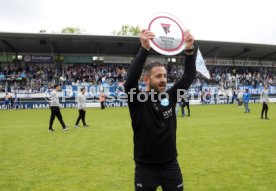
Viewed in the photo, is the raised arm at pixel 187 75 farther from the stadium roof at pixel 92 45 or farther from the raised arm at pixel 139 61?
the stadium roof at pixel 92 45

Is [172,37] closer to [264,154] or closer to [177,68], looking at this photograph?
[264,154]

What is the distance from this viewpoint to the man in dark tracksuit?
3270 millimetres

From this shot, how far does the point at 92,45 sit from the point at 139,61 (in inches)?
1432

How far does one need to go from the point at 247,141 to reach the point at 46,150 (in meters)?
6.41

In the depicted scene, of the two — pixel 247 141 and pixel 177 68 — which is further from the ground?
pixel 177 68

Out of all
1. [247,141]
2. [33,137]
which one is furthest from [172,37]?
[33,137]

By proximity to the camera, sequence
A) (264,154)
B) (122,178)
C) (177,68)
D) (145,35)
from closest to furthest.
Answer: (145,35) → (122,178) → (264,154) → (177,68)

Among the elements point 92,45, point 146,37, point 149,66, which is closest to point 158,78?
point 149,66

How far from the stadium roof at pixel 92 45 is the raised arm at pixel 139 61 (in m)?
32.7

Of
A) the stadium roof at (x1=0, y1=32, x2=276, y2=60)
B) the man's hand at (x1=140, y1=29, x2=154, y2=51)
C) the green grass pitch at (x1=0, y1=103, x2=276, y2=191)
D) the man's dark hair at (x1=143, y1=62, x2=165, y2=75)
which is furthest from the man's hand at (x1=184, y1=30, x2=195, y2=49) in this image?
the stadium roof at (x1=0, y1=32, x2=276, y2=60)

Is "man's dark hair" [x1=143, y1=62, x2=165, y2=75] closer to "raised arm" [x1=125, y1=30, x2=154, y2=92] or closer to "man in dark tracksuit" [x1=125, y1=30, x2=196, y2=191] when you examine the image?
"man in dark tracksuit" [x1=125, y1=30, x2=196, y2=191]

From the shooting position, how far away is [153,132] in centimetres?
331

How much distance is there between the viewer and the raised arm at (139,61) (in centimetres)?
310

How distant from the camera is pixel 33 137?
1257cm
